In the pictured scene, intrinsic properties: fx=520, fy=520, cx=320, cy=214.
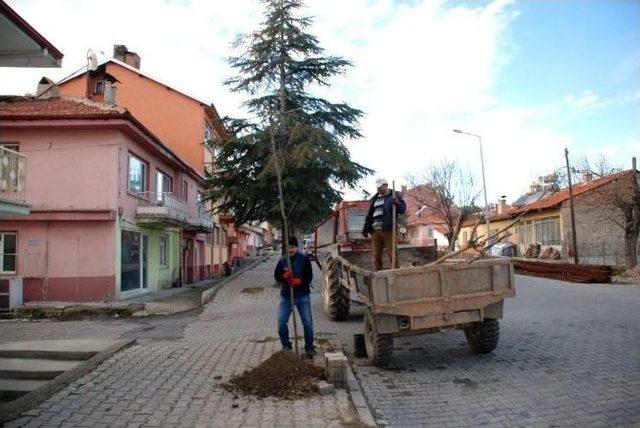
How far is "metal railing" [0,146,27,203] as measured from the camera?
8758mm

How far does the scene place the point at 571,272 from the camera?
2134cm

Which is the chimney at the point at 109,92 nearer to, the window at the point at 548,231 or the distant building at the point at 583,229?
the distant building at the point at 583,229

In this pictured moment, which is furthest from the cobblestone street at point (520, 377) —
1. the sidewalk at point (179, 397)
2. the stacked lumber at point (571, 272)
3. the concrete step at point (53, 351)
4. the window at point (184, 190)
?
the window at point (184, 190)

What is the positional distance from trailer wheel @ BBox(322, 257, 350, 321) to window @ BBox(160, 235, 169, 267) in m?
13.0

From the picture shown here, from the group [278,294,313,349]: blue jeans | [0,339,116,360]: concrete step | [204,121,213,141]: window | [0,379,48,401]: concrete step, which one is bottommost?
[0,379,48,401]: concrete step

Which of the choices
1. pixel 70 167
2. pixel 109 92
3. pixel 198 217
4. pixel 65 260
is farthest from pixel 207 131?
pixel 65 260

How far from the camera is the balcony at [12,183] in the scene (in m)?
8.48

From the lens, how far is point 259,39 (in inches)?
742

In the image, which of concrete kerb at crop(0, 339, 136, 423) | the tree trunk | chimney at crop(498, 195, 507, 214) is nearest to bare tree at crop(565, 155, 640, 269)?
the tree trunk

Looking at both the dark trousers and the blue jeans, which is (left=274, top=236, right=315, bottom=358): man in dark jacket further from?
the dark trousers

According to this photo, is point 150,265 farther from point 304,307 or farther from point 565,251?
point 565,251

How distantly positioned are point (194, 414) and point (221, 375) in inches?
59.9

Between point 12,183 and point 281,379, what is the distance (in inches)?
250

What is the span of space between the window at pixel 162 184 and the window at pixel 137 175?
74 centimetres
